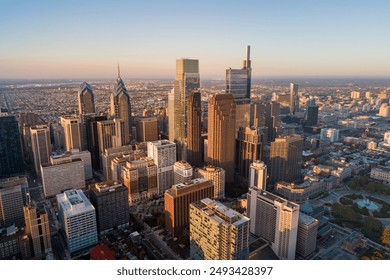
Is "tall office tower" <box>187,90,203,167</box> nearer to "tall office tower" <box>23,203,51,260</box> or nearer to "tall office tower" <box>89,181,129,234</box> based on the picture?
"tall office tower" <box>89,181,129,234</box>

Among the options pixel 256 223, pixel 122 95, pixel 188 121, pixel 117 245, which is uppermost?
pixel 122 95

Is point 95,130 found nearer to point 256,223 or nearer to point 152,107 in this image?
point 152,107

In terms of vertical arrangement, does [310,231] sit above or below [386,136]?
below

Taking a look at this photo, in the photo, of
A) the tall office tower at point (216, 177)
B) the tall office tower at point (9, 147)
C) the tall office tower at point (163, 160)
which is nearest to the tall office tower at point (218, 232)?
the tall office tower at point (216, 177)

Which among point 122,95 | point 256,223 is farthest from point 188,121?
point 256,223

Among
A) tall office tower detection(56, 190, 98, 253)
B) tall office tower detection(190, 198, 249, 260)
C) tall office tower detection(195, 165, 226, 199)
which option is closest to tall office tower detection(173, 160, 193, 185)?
tall office tower detection(195, 165, 226, 199)

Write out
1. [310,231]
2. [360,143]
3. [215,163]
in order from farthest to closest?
[360,143] → [215,163] → [310,231]

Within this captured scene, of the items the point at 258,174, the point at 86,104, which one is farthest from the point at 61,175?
the point at 258,174
